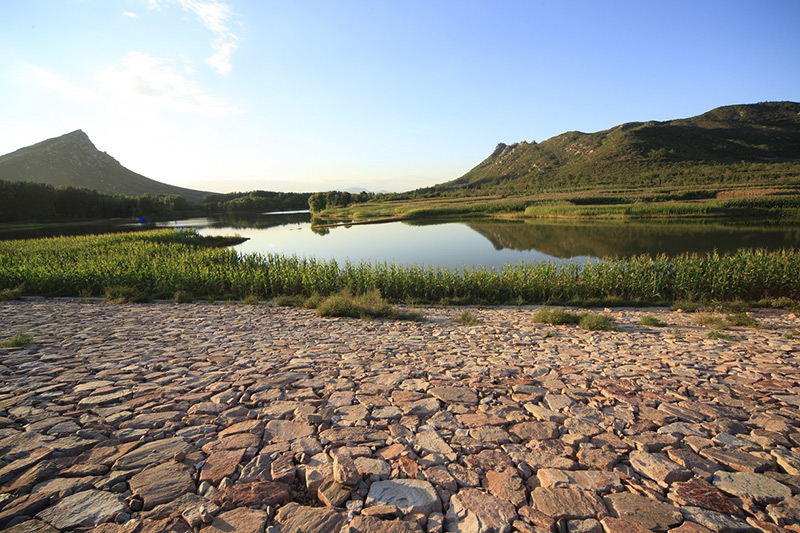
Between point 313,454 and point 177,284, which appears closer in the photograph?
point 313,454

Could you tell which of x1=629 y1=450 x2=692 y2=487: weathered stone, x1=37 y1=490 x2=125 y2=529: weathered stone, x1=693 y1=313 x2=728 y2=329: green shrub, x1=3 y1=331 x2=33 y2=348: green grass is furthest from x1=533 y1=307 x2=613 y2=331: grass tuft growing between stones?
x1=3 y1=331 x2=33 y2=348: green grass

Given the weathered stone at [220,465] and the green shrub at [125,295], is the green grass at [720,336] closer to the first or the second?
the weathered stone at [220,465]

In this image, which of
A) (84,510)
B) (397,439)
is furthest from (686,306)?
(84,510)

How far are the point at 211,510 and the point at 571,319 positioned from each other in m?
10.7

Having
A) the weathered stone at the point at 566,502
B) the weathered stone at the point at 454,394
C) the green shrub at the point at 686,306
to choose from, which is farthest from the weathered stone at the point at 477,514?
the green shrub at the point at 686,306

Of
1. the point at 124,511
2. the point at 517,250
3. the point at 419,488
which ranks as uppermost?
the point at 124,511

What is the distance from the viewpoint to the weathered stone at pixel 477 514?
9.08 ft

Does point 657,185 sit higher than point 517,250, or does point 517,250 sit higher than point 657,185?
point 657,185

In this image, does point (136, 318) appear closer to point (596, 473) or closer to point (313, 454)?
point (313, 454)

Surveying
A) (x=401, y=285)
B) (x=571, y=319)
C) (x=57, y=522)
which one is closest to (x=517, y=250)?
(x=401, y=285)

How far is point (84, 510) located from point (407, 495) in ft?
8.31

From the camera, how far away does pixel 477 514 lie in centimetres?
291

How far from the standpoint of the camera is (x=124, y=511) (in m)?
2.91

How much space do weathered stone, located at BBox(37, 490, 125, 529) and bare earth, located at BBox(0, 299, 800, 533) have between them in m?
0.01
